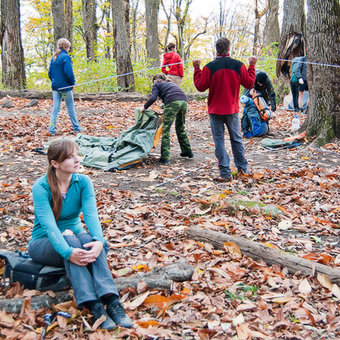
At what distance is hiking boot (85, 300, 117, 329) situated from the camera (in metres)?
2.55

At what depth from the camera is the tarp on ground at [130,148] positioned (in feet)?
22.3

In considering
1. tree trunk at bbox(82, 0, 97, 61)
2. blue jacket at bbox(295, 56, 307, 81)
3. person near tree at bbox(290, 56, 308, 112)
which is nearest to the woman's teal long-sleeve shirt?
person near tree at bbox(290, 56, 308, 112)

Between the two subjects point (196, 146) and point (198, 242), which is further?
point (196, 146)

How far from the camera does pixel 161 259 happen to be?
11.7 ft

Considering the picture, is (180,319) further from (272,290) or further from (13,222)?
(13,222)

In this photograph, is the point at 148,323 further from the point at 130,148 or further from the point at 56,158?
the point at 130,148

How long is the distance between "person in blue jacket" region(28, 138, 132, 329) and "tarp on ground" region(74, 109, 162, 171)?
3601 millimetres

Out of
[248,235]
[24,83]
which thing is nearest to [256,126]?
[248,235]

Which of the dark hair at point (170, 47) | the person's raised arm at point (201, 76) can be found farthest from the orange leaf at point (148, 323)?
the dark hair at point (170, 47)

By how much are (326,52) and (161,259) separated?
5.57m

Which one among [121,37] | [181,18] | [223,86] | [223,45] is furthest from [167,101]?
[181,18]

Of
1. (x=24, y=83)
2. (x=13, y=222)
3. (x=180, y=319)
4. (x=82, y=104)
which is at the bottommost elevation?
(x=180, y=319)

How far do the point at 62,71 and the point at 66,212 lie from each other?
20.8ft

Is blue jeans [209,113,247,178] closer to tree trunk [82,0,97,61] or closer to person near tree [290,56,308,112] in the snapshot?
person near tree [290,56,308,112]
